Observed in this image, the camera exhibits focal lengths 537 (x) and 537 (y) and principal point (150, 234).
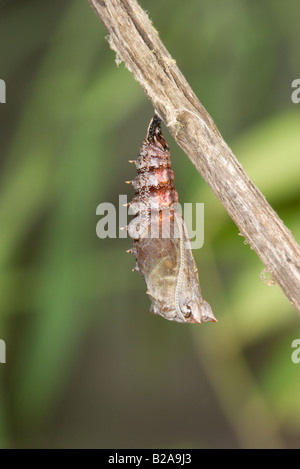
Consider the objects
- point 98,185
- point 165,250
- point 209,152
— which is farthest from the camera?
point 98,185

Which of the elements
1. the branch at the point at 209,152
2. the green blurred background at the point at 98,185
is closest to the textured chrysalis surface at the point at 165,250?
the branch at the point at 209,152

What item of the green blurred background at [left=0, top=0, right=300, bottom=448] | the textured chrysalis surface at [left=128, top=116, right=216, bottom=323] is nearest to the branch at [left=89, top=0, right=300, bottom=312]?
the textured chrysalis surface at [left=128, top=116, right=216, bottom=323]

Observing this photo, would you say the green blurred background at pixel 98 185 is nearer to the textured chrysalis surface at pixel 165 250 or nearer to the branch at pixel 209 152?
the textured chrysalis surface at pixel 165 250

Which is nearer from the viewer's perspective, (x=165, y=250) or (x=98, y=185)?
(x=165, y=250)

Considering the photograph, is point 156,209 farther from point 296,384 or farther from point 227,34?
point 227,34

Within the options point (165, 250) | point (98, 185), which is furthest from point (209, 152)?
point (98, 185)

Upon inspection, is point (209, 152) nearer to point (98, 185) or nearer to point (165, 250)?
point (165, 250)
